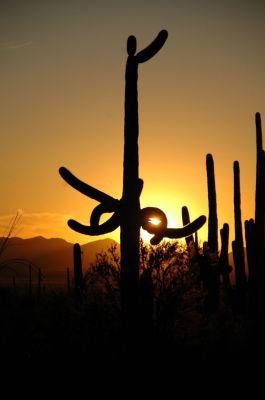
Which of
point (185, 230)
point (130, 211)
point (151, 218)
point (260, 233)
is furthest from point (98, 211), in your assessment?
point (260, 233)

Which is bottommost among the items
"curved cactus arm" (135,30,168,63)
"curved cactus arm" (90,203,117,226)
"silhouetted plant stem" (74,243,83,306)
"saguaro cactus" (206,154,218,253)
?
"silhouetted plant stem" (74,243,83,306)

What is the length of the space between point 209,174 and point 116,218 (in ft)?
25.5

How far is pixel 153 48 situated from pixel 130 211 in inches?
110

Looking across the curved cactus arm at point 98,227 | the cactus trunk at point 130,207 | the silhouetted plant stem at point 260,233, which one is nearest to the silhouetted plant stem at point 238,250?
the silhouetted plant stem at point 260,233

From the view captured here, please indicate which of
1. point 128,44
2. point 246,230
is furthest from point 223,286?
point 128,44

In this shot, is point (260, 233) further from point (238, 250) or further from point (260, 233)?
point (238, 250)

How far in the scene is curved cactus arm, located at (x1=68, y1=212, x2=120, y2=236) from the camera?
8.73 m

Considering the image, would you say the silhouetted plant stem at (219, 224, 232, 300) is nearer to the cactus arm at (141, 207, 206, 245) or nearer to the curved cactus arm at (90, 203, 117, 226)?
the cactus arm at (141, 207, 206, 245)

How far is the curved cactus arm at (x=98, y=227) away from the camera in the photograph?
28.6 ft

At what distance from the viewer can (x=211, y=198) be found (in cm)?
1605

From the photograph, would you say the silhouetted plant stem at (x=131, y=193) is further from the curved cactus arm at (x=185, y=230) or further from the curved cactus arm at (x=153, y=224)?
the curved cactus arm at (x=185, y=230)

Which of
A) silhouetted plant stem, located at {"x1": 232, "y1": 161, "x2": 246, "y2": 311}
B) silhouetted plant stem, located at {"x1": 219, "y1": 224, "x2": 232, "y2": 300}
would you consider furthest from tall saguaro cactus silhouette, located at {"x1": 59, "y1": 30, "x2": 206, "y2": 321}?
silhouetted plant stem, located at {"x1": 232, "y1": 161, "x2": 246, "y2": 311}

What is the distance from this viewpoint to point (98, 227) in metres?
8.82

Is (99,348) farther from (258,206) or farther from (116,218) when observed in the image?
(258,206)
